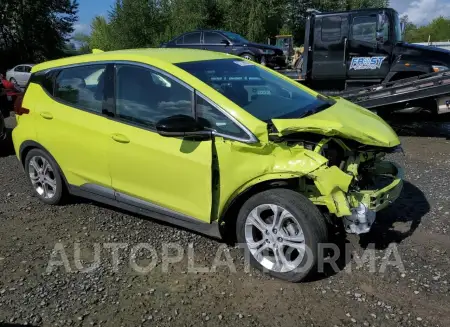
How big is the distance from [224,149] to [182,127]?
13.8 inches

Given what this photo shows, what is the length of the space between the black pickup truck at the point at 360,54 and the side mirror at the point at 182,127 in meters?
5.28

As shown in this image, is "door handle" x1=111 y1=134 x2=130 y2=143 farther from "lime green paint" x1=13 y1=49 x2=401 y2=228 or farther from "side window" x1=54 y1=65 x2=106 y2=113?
"side window" x1=54 y1=65 x2=106 y2=113

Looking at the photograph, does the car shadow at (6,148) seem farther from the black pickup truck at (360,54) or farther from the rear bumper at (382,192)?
the rear bumper at (382,192)

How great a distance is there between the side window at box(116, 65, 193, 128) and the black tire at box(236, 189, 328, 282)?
2.95ft

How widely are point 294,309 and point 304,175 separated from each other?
35.6 inches

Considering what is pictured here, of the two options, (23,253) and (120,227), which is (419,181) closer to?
(120,227)

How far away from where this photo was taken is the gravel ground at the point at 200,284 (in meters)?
2.90

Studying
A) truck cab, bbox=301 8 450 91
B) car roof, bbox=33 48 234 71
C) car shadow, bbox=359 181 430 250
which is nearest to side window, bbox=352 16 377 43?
truck cab, bbox=301 8 450 91

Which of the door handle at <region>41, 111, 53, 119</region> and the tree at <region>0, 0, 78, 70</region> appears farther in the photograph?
the tree at <region>0, 0, 78, 70</region>

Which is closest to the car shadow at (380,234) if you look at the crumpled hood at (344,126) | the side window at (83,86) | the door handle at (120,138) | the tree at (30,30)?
the crumpled hood at (344,126)

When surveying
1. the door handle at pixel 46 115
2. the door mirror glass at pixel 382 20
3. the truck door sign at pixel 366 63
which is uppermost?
the door mirror glass at pixel 382 20

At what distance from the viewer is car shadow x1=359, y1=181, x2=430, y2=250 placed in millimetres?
3854

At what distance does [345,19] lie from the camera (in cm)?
938

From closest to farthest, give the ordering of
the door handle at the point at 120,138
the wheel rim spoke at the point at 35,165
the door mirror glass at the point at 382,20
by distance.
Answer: the door handle at the point at 120,138
the wheel rim spoke at the point at 35,165
the door mirror glass at the point at 382,20
